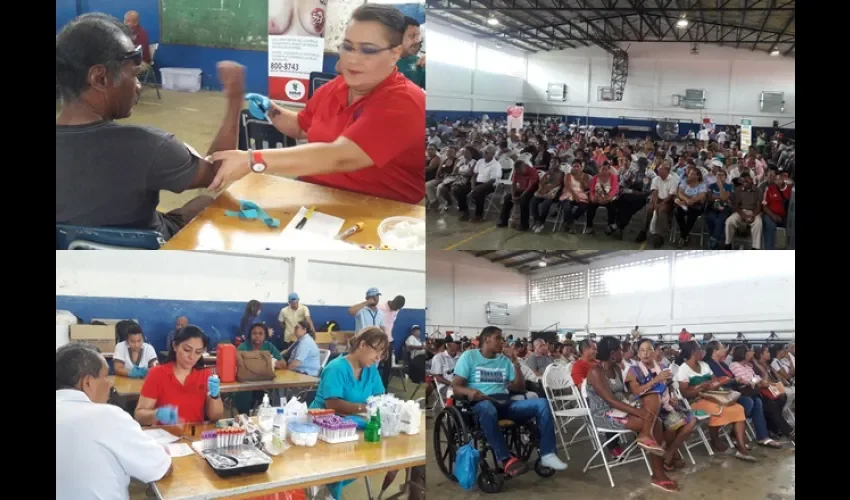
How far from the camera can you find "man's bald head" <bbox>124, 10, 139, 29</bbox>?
2.91 metres

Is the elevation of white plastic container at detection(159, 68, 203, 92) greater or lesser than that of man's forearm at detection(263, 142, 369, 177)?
greater

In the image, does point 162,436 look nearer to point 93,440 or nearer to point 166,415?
point 166,415

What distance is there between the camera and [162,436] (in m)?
2.85

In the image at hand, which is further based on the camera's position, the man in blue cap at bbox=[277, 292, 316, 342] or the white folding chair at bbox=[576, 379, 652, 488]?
the white folding chair at bbox=[576, 379, 652, 488]

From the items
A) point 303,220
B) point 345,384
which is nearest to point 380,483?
point 345,384

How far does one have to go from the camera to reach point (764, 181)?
3521mm

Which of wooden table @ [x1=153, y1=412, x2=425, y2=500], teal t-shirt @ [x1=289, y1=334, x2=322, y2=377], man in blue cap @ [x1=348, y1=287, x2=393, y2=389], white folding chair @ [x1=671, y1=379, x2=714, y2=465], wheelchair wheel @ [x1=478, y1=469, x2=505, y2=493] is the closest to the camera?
wooden table @ [x1=153, y1=412, x2=425, y2=500]

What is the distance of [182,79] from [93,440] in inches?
66.0

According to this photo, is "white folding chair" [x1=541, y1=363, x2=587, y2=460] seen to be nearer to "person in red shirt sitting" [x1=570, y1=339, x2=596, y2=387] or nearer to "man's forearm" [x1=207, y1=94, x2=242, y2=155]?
"person in red shirt sitting" [x1=570, y1=339, x2=596, y2=387]

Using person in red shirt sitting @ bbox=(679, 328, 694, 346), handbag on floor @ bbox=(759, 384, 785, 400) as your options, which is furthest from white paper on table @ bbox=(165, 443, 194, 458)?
handbag on floor @ bbox=(759, 384, 785, 400)

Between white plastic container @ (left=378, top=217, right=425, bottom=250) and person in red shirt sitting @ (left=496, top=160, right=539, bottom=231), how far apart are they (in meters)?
0.51

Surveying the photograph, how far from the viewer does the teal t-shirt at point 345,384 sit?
321cm
